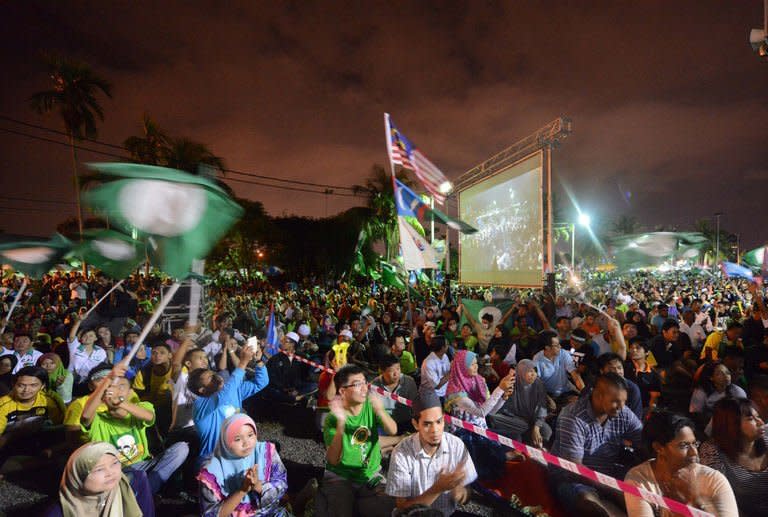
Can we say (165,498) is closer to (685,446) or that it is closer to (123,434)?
(123,434)

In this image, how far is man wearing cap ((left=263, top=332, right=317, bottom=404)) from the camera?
23.4ft

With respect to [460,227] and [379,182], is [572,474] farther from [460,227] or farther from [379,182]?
[379,182]

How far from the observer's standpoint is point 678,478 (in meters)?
2.77

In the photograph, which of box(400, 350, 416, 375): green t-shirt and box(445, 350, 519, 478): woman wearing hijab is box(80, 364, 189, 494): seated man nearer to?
box(445, 350, 519, 478): woman wearing hijab

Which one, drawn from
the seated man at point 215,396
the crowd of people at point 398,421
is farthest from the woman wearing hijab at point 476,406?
the seated man at point 215,396

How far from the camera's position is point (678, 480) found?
277 centimetres

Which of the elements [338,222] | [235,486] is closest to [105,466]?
[235,486]

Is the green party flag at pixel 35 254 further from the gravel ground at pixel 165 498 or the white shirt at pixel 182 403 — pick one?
the gravel ground at pixel 165 498

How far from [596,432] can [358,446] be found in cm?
208

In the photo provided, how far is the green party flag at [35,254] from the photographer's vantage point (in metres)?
4.59

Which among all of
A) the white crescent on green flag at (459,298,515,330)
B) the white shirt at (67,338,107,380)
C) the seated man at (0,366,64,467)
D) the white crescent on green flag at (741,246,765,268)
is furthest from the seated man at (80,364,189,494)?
the white crescent on green flag at (741,246,765,268)

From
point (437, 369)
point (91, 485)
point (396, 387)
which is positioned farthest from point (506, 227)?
point (91, 485)

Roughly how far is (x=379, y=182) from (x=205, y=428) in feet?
93.4

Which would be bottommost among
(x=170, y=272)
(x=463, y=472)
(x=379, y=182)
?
(x=463, y=472)
